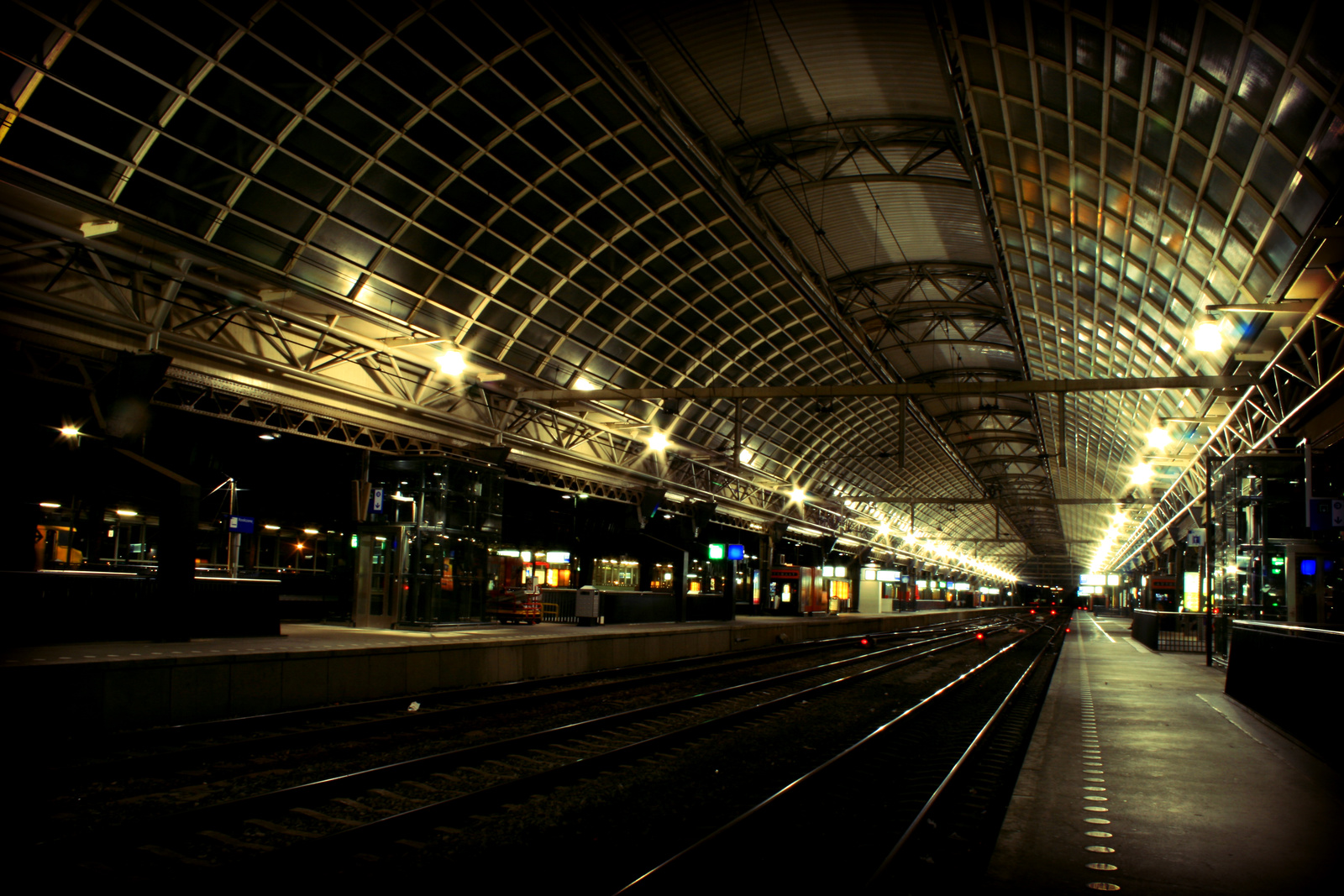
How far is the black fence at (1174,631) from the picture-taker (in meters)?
29.1

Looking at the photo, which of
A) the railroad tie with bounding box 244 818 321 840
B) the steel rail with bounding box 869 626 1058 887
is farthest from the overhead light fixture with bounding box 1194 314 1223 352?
the railroad tie with bounding box 244 818 321 840

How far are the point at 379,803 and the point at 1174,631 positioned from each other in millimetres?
32003

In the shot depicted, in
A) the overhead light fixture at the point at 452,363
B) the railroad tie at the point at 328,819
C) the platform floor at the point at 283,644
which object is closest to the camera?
the railroad tie at the point at 328,819

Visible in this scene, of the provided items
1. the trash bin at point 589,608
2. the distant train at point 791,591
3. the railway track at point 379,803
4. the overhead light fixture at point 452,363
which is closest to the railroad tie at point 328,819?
the railway track at point 379,803

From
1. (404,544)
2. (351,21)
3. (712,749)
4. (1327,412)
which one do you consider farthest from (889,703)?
(351,21)

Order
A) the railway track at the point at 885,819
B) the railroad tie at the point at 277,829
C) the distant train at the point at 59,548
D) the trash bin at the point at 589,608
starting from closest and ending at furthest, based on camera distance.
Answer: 1. the railway track at the point at 885,819
2. the railroad tie at the point at 277,829
3. the distant train at the point at 59,548
4. the trash bin at the point at 589,608

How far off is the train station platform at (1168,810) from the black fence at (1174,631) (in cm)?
1792

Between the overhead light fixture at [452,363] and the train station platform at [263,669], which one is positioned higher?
the overhead light fixture at [452,363]

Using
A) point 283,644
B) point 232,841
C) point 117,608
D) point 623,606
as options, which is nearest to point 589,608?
point 623,606

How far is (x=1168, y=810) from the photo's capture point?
7.22m

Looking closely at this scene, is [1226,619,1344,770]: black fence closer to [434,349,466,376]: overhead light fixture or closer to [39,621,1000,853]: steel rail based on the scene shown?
[39,621,1000,853]: steel rail

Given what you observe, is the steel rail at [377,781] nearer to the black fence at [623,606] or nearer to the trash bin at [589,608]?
the trash bin at [589,608]

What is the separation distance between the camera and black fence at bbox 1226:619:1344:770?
909cm

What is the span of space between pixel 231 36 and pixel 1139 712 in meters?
18.4
